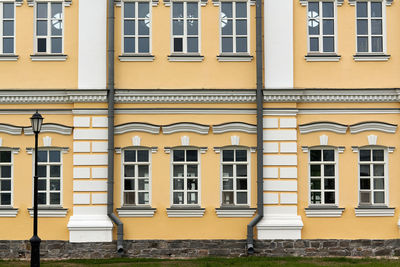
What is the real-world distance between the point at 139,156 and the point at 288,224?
15.0 ft

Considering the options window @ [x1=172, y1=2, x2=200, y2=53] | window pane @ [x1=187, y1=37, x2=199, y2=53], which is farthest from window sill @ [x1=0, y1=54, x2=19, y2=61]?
window pane @ [x1=187, y1=37, x2=199, y2=53]

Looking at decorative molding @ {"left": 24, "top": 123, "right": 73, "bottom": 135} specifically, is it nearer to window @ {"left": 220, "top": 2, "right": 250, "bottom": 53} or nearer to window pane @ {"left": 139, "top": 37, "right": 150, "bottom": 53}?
window pane @ {"left": 139, "top": 37, "right": 150, "bottom": 53}

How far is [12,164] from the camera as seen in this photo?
756 inches

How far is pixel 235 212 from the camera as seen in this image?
62.0ft

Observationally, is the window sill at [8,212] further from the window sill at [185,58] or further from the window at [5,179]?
the window sill at [185,58]

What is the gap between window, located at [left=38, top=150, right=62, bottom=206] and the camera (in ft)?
62.7

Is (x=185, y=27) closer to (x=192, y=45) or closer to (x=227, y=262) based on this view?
(x=192, y=45)

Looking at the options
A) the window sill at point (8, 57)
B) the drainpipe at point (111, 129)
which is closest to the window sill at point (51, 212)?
the drainpipe at point (111, 129)

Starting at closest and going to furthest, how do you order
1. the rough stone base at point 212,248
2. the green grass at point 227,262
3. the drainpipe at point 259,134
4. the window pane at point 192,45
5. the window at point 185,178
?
the green grass at point 227,262, the drainpipe at point 259,134, the rough stone base at point 212,248, the window at point 185,178, the window pane at point 192,45

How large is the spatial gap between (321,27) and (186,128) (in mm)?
4814

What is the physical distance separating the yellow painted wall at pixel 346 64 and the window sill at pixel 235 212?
3.78 m

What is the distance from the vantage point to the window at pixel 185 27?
63.5ft

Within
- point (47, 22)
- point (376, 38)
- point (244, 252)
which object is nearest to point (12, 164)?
point (47, 22)

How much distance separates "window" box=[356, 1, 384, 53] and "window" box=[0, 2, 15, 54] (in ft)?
32.4
